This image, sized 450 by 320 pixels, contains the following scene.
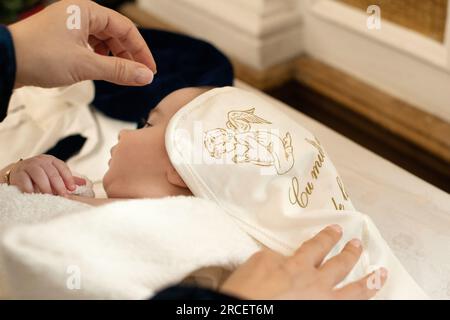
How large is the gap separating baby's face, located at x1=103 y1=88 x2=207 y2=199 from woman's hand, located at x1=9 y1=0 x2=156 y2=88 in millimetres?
92

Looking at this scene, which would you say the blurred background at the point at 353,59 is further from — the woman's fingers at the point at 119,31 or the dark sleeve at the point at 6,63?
the dark sleeve at the point at 6,63

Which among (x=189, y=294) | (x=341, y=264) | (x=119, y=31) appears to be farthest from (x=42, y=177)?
(x=341, y=264)

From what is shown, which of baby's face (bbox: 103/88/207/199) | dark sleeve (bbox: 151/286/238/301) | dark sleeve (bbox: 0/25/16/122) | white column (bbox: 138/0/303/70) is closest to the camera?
dark sleeve (bbox: 151/286/238/301)

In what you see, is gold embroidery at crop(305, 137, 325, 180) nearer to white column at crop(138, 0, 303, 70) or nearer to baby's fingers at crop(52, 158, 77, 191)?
baby's fingers at crop(52, 158, 77, 191)

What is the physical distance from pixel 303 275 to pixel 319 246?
56 mm

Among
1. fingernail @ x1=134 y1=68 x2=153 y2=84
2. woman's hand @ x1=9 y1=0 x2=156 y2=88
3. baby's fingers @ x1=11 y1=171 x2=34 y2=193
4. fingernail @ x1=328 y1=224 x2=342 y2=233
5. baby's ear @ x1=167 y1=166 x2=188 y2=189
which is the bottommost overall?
fingernail @ x1=328 y1=224 x2=342 y2=233

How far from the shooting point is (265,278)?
0.79 m

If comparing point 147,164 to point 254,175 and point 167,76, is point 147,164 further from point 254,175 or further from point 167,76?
point 167,76

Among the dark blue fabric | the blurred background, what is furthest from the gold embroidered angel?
the blurred background

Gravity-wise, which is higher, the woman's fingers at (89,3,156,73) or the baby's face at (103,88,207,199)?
the woman's fingers at (89,3,156,73)

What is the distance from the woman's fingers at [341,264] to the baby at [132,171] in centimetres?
25

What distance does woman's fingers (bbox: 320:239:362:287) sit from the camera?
31.8 inches

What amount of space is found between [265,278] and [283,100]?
1.04 m

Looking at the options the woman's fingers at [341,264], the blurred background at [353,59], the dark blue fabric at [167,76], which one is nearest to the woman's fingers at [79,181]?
the dark blue fabric at [167,76]
